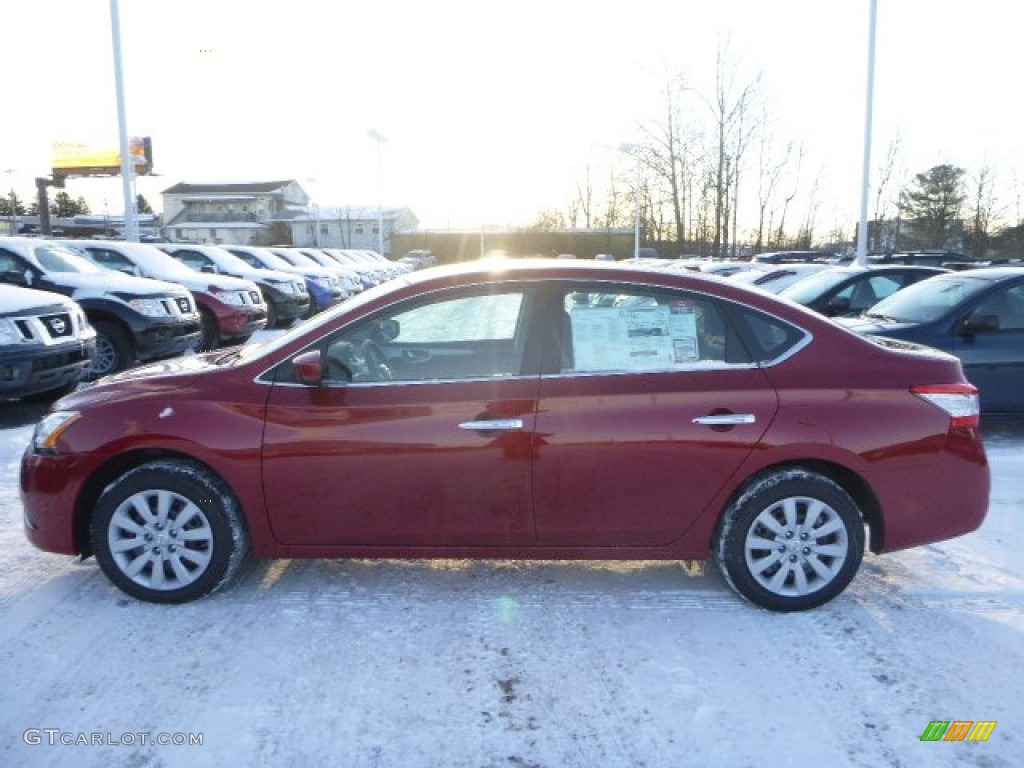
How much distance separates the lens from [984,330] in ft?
21.8

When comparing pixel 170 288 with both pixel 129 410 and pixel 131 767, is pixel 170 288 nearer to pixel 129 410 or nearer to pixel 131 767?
pixel 129 410

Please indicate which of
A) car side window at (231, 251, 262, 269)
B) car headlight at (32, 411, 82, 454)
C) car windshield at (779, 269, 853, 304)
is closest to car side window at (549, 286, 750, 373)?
car headlight at (32, 411, 82, 454)

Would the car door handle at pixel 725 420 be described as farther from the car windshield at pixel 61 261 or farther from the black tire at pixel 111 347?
the car windshield at pixel 61 261

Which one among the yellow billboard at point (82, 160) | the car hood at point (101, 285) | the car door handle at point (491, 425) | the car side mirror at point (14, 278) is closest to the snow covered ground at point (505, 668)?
the car door handle at point (491, 425)

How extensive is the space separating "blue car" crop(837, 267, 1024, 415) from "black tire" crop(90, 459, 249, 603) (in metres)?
5.32

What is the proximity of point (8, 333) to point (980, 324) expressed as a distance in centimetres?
835

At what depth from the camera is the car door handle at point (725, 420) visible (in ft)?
11.3

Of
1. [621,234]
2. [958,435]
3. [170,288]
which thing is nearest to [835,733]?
[958,435]

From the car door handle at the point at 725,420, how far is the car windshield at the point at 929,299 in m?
4.29

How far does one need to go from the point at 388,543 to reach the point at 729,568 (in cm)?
155

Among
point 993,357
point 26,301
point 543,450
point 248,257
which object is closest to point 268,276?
point 248,257

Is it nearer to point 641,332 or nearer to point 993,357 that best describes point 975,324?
point 993,357

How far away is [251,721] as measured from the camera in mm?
2766

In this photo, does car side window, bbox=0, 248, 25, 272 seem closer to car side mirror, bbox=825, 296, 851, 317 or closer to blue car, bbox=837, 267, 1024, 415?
Answer: blue car, bbox=837, 267, 1024, 415
